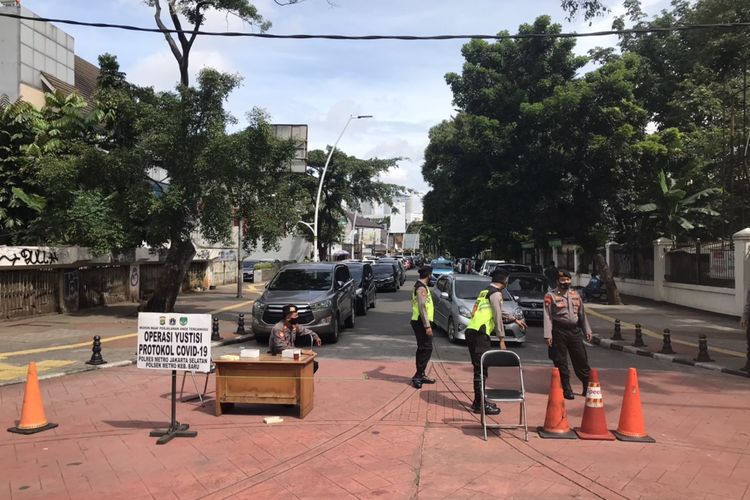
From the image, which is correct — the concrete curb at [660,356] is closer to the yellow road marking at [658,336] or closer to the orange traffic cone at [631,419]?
the yellow road marking at [658,336]

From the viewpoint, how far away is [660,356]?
11953 millimetres

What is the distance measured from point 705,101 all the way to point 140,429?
27506 mm

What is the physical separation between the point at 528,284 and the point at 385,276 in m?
13.8

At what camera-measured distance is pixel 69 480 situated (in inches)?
204

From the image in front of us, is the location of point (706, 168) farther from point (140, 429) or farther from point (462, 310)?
point (140, 429)

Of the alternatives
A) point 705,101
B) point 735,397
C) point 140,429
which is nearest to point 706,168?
point 705,101

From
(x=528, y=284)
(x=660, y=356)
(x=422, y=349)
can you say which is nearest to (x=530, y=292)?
(x=528, y=284)

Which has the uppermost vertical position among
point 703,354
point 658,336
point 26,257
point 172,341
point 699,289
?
point 26,257

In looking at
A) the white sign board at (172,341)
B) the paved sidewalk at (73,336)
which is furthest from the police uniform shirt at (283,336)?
the paved sidewalk at (73,336)

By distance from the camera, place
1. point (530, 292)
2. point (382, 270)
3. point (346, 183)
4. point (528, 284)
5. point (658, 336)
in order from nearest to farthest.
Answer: point (658, 336) → point (530, 292) → point (528, 284) → point (382, 270) → point (346, 183)

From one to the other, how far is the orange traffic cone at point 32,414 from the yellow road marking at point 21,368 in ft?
11.2

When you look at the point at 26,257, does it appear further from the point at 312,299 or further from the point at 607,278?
the point at 607,278

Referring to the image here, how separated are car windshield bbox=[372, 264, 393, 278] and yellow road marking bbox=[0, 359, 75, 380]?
21.3 m

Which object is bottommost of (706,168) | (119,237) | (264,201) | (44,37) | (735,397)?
(735,397)
